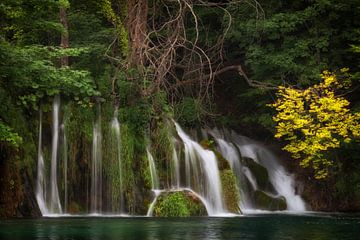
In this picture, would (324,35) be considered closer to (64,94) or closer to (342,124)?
(342,124)

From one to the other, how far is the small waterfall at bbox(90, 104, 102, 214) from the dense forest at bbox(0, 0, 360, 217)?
0.29ft

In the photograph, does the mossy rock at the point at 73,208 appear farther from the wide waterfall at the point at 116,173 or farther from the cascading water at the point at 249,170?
the cascading water at the point at 249,170

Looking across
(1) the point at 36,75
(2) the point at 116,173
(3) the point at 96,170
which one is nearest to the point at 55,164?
(3) the point at 96,170

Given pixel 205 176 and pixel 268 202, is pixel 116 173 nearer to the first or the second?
pixel 205 176

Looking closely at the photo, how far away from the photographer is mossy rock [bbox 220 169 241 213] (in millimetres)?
18031

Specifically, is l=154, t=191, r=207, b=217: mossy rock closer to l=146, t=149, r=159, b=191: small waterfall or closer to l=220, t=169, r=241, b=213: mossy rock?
l=146, t=149, r=159, b=191: small waterfall

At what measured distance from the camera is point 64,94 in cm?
1820

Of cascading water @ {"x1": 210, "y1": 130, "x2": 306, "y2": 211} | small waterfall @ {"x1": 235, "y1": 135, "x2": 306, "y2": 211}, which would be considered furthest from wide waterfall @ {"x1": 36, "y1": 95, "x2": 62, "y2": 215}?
small waterfall @ {"x1": 235, "y1": 135, "x2": 306, "y2": 211}

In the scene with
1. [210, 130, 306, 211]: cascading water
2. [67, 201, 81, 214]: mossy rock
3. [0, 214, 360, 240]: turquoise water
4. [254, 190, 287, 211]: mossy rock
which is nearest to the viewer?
[0, 214, 360, 240]: turquoise water

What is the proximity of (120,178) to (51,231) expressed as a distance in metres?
6.08

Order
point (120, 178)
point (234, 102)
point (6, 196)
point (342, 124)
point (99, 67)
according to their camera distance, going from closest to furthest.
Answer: point (6, 196)
point (120, 178)
point (342, 124)
point (99, 67)
point (234, 102)

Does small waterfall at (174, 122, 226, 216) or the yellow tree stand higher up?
the yellow tree

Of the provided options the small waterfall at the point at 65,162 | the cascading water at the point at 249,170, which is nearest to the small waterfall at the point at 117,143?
the small waterfall at the point at 65,162

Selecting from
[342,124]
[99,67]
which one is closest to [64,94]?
[99,67]
